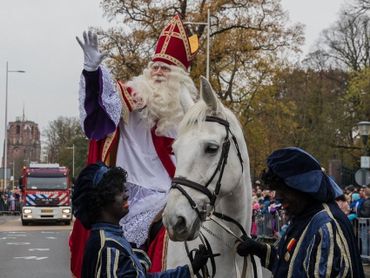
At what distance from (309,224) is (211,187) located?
3.47 ft

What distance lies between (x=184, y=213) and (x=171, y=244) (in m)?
0.95

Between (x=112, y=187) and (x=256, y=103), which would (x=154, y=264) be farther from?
(x=256, y=103)

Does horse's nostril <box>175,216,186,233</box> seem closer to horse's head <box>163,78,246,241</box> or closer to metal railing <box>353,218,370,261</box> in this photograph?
horse's head <box>163,78,246,241</box>

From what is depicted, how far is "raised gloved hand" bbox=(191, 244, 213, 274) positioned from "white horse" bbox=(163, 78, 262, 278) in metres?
0.10

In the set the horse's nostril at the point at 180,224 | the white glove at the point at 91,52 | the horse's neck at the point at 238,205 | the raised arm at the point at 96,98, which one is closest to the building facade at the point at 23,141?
the raised arm at the point at 96,98

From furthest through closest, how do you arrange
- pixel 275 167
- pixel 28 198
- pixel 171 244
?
1. pixel 28 198
2. pixel 171 244
3. pixel 275 167

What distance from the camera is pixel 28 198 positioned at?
31.7m

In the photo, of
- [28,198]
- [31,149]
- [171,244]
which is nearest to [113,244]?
[171,244]

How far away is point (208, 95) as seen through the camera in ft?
15.3

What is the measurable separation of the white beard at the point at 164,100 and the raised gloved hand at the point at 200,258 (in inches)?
52.2

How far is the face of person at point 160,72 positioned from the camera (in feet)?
19.1

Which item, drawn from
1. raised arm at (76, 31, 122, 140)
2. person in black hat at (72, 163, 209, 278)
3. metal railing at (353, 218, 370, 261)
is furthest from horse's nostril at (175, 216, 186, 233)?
metal railing at (353, 218, 370, 261)

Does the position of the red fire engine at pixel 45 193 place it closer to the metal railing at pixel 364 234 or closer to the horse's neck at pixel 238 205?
the metal railing at pixel 364 234

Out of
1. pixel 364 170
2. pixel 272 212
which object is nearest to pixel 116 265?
pixel 272 212
